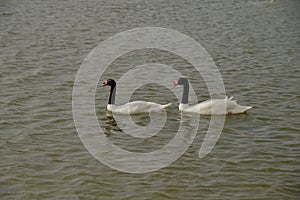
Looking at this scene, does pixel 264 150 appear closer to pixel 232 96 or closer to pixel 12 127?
pixel 232 96

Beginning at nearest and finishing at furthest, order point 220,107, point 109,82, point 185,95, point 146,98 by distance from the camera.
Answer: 1. point 220,107
2. point 185,95
3. point 109,82
4. point 146,98

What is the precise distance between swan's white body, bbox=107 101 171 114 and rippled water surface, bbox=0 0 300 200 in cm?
24

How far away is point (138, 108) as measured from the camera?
14.0m

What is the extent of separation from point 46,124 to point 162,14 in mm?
14410

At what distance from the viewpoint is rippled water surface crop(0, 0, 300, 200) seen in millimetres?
10219

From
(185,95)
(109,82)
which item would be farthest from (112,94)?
(185,95)

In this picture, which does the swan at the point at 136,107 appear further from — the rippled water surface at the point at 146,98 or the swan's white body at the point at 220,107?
the swan's white body at the point at 220,107

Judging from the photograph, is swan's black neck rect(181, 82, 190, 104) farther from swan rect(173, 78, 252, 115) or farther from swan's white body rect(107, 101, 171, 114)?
swan's white body rect(107, 101, 171, 114)

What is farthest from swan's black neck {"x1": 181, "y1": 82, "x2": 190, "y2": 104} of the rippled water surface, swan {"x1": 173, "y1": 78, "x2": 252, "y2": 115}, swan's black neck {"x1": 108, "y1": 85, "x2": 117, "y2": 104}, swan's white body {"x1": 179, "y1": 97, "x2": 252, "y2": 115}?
swan's black neck {"x1": 108, "y1": 85, "x2": 117, "y2": 104}

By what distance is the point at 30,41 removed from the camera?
20.3 metres

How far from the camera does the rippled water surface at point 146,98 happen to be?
10219 millimetres

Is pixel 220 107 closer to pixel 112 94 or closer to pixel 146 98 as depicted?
pixel 146 98

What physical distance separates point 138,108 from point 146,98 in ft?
4.01

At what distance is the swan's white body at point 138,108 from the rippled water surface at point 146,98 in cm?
24
